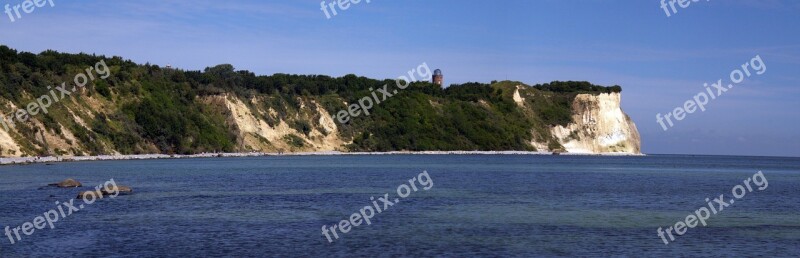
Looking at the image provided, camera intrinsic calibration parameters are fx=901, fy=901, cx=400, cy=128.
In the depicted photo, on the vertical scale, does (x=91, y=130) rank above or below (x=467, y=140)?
above

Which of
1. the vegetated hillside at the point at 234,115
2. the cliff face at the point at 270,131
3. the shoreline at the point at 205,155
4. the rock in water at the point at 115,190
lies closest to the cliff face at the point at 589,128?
the cliff face at the point at 270,131

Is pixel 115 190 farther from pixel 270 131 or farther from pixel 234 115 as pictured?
pixel 270 131

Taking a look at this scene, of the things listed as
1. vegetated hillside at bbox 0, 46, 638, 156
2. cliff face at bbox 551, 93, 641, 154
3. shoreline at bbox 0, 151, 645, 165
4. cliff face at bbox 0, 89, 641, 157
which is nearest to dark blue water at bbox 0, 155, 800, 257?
shoreline at bbox 0, 151, 645, 165

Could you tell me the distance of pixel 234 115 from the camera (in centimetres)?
13725

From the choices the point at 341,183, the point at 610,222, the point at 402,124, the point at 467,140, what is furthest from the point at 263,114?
the point at 610,222

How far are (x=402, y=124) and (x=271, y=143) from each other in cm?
3470

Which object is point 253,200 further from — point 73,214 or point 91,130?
point 91,130

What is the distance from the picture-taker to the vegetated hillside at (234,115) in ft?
341

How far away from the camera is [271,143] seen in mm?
141125

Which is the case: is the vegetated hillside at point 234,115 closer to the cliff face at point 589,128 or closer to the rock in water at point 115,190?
the cliff face at point 589,128

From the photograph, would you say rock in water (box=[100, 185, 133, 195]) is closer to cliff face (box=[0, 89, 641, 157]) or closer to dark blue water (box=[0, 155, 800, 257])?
dark blue water (box=[0, 155, 800, 257])

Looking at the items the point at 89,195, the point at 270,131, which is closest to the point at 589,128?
the point at 270,131

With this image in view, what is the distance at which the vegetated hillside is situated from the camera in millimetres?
103875

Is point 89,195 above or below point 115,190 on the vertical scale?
above
